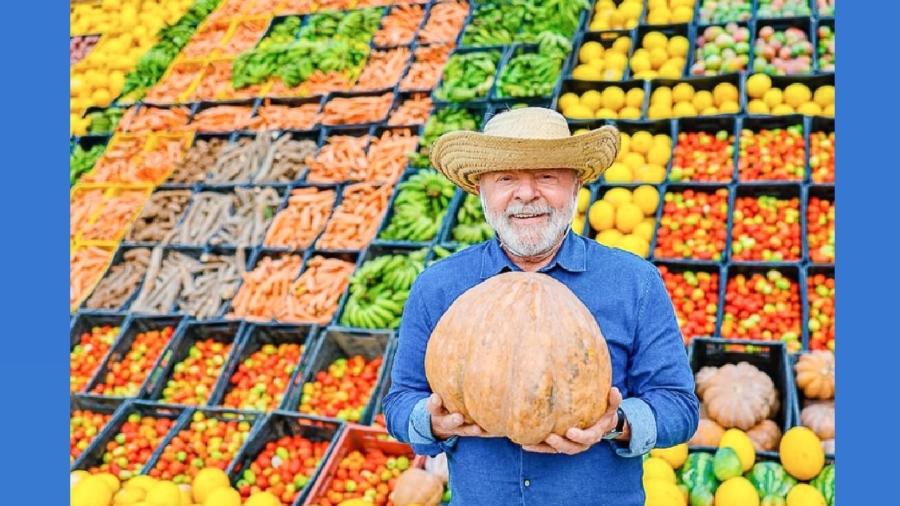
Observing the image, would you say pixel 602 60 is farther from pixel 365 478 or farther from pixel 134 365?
pixel 134 365

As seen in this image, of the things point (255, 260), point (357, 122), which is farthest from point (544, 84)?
point (255, 260)

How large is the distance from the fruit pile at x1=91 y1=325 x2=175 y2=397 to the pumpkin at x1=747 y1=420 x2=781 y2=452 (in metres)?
3.63

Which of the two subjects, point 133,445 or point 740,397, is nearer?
point 740,397

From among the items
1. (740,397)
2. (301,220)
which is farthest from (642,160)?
(301,220)

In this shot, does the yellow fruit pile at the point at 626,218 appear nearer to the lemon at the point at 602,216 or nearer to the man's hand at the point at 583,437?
the lemon at the point at 602,216

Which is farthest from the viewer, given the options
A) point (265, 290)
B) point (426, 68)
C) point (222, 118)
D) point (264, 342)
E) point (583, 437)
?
point (222, 118)

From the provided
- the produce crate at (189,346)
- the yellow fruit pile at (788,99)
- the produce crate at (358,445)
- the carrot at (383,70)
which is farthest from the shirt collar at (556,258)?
the carrot at (383,70)

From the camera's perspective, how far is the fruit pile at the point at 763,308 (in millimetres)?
4098

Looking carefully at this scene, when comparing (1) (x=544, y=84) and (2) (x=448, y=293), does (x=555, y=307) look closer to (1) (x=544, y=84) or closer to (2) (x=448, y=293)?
(2) (x=448, y=293)

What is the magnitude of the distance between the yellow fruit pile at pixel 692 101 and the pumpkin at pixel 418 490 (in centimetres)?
340

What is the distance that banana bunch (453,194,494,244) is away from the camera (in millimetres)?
4957

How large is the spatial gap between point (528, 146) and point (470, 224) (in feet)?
10.7

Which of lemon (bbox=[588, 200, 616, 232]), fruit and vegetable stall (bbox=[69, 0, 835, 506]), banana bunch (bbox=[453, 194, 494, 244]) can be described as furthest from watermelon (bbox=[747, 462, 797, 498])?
banana bunch (bbox=[453, 194, 494, 244])

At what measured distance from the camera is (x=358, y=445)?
3.98 meters
